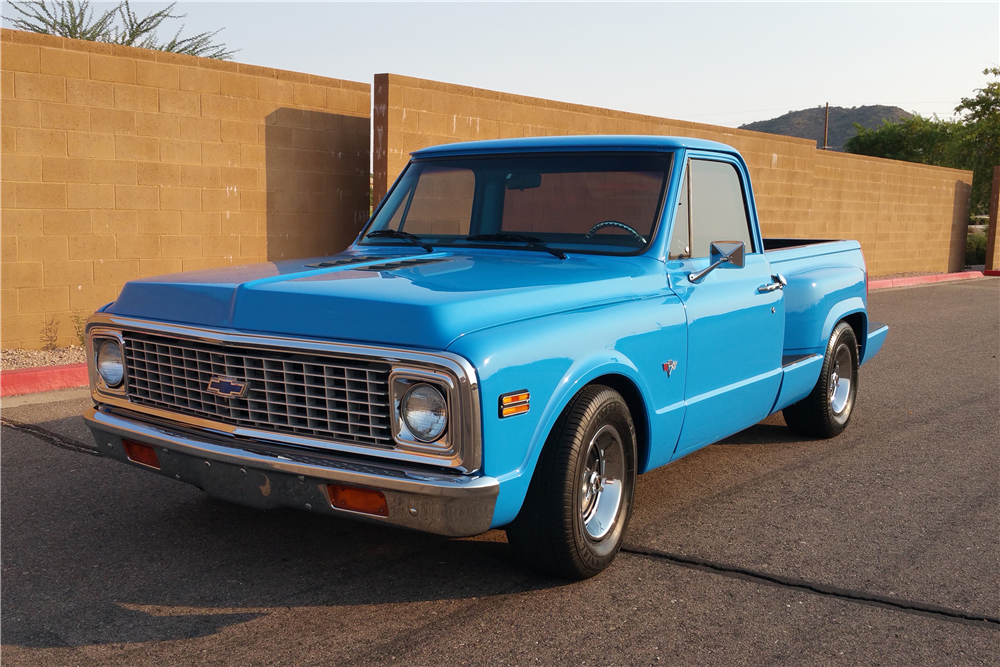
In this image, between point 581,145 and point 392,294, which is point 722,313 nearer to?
point 581,145

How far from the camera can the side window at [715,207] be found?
4.65 meters

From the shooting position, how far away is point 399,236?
4.88 m

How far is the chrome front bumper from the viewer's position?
3098mm

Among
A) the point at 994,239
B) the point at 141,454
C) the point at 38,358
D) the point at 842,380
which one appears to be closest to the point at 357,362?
the point at 141,454

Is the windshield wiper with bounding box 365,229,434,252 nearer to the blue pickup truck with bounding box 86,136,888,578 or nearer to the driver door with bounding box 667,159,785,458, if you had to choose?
the blue pickup truck with bounding box 86,136,888,578

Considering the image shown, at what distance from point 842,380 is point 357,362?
14.5 feet

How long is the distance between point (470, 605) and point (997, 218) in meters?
27.2

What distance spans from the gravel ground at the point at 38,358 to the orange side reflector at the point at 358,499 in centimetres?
555

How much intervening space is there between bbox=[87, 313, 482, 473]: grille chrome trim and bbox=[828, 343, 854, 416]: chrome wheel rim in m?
4.10

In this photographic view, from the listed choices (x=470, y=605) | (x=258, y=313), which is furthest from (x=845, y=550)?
(x=258, y=313)

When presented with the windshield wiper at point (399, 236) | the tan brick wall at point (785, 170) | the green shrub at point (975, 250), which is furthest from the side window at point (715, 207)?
the green shrub at point (975, 250)

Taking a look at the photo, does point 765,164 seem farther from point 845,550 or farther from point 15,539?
point 15,539

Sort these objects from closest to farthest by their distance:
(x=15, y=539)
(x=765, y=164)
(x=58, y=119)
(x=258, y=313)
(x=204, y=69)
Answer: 1. (x=258, y=313)
2. (x=15, y=539)
3. (x=58, y=119)
4. (x=204, y=69)
5. (x=765, y=164)

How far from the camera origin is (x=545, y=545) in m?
3.56
